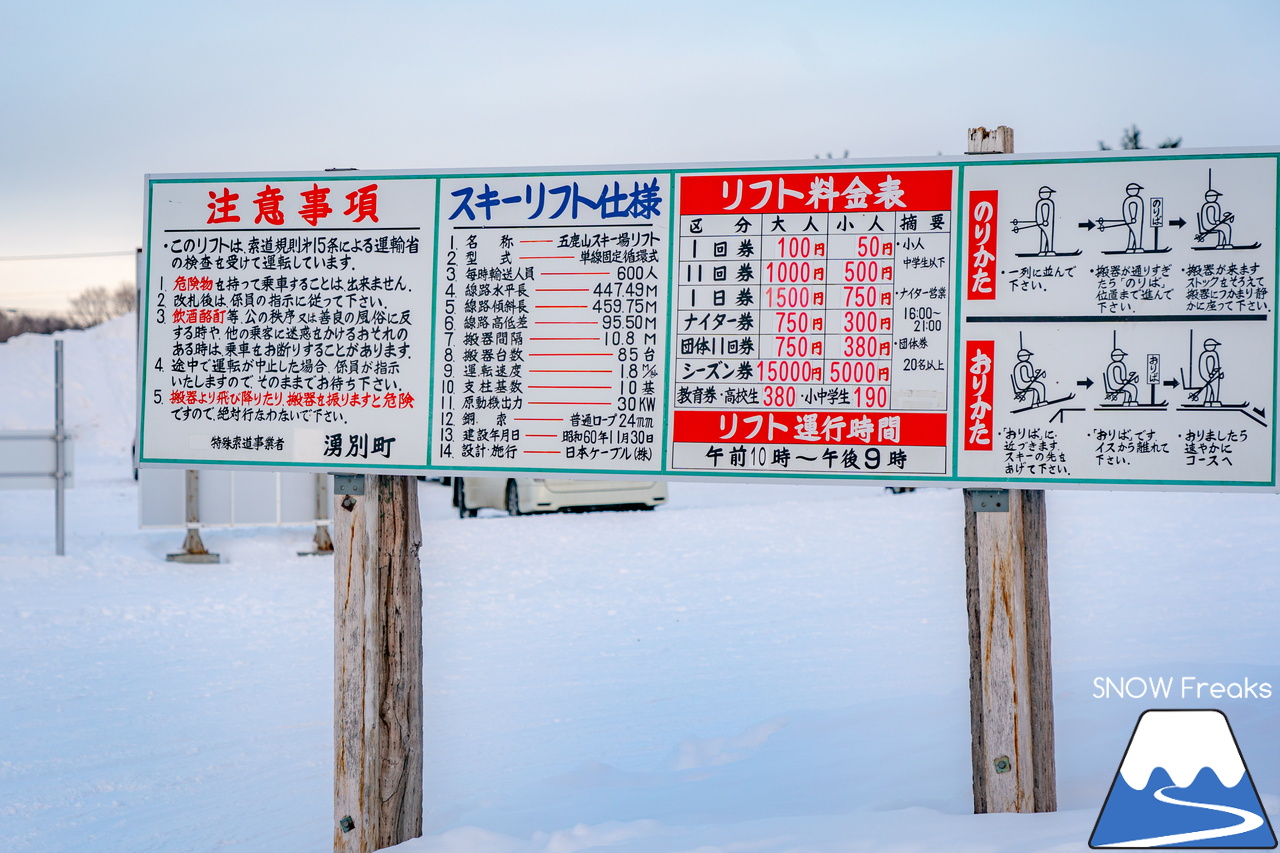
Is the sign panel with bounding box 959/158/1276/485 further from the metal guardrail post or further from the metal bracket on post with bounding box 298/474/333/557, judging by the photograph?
the metal guardrail post

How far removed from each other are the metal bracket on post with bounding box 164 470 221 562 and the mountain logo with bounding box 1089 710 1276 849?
10.6 meters

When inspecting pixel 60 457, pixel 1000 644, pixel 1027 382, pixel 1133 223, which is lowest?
pixel 1000 644

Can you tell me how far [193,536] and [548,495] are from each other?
525cm

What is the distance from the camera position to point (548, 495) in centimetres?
1592

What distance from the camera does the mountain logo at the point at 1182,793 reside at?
364 centimetres

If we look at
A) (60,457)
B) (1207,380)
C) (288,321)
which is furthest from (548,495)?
(1207,380)

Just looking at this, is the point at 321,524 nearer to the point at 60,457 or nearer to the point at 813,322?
the point at 60,457

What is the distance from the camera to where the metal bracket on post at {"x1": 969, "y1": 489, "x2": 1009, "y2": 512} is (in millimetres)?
3945

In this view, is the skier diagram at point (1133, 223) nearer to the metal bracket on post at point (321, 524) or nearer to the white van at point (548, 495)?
the metal bracket on post at point (321, 524)

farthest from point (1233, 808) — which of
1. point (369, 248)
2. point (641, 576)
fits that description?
point (641, 576)

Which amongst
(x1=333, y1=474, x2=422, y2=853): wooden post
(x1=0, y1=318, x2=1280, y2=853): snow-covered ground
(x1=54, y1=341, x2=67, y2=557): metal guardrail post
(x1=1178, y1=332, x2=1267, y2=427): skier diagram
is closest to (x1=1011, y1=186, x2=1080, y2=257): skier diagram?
(x1=1178, y1=332, x2=1267, y2=427): skier diagram

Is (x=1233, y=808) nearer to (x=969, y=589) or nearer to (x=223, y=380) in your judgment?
(x=969, y=589)

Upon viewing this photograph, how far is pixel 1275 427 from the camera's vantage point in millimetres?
3752

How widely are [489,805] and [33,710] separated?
3.49 m
